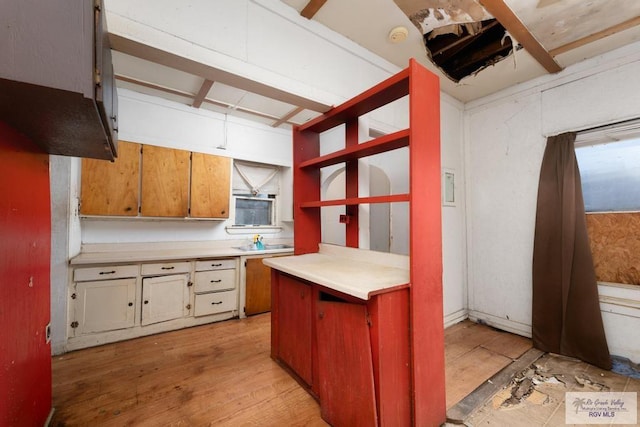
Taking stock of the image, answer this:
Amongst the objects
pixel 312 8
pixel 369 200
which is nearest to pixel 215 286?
pixel 369 200

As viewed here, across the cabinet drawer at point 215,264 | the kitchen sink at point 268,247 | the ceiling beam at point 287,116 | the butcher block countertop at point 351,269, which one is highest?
the ceiling beam at point 287,116

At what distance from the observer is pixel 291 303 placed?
204 centimetres

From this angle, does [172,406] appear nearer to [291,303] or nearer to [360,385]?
[291,303]

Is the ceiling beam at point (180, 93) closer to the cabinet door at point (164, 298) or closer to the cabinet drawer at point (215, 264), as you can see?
the cabinet drawer at point (215, 264)

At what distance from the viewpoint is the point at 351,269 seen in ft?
5.92

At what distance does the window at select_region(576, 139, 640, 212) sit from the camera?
2.40 metres

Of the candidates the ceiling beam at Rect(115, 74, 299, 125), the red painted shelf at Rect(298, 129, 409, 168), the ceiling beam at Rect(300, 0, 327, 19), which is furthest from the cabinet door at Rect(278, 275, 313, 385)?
the ceiling beam at Rect(115, 74, 299, 125)

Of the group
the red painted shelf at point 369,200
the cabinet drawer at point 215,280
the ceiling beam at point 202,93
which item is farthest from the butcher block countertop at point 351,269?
the ceiling beam at point 202,93

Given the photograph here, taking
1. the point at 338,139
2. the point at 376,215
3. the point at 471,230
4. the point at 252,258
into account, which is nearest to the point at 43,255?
the point at 252,258

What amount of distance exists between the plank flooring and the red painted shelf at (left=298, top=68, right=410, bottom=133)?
2.14m

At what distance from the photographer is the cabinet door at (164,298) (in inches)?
110

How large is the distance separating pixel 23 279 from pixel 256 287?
2400mm

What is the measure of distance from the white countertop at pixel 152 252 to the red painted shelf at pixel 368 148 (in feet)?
5.52

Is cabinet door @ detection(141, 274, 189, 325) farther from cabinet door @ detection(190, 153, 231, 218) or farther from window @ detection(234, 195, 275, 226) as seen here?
window @ detection(234, 195, 275, 226)
